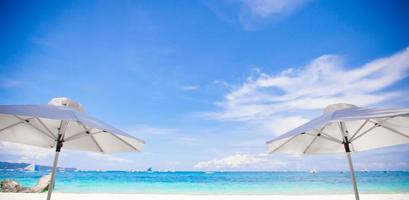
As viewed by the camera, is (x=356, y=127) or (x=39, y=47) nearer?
(x=356, y=127)

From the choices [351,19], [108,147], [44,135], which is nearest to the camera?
[44,135]

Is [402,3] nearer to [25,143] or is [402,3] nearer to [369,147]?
[369,147]

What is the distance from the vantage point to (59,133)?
4164 millimetres

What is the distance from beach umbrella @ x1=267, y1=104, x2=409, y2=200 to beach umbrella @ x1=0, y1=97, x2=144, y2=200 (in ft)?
9.06

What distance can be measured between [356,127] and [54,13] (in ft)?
42.3

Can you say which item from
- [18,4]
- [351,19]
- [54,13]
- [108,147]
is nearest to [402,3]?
[351,19]

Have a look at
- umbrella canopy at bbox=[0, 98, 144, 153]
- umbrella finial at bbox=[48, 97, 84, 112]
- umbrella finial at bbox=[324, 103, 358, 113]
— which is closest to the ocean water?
umbrella finial at bbox=[324, 103, 358, 113]

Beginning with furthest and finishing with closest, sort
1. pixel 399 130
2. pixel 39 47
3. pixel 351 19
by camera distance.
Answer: pixel 39 47 < pixel 351 19 < pixel 399 130

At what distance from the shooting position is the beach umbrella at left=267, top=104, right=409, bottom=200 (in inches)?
142

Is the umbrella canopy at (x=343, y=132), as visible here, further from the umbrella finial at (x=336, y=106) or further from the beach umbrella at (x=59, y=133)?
the beach umbrella at (x=59, y=133)

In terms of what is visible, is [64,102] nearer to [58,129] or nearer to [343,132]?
[58,129]

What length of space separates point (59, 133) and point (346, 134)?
17.5 feet

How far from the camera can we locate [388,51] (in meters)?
13.2

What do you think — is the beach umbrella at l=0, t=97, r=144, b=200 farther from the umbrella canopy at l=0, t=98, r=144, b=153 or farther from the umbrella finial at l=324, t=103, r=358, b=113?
the umbrella finial at l=324, t=103, r=358, b=113
